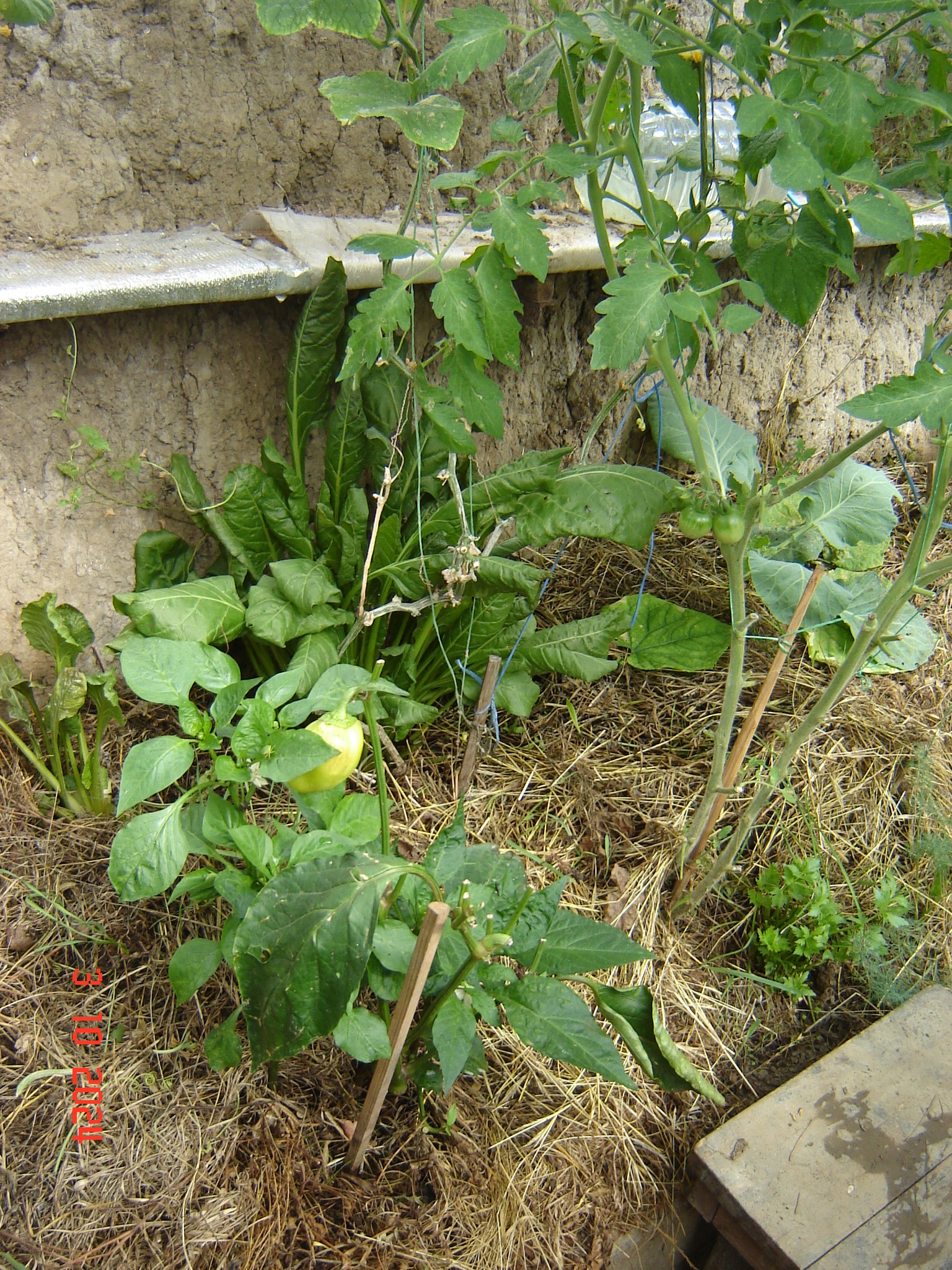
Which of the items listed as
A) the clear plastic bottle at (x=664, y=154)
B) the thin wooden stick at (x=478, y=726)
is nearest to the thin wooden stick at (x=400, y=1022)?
the thin wooden stick at (x=478, y=726)

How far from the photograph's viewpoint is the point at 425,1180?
4.72ft

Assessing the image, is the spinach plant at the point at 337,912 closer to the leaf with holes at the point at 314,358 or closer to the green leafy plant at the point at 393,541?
the green leafy plant at the point at 393,541

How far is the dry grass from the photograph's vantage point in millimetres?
1345

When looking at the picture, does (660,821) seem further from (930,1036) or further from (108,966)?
(108,966)

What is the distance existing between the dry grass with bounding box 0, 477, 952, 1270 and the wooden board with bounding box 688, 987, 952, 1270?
0.24 ft

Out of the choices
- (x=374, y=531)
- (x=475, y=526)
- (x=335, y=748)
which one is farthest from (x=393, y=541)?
(x=335, y=748)

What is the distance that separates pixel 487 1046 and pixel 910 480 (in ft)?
6.48

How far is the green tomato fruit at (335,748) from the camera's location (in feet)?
3.75

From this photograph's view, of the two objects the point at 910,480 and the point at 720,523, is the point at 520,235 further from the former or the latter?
the point at 910,480

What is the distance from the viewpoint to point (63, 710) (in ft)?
5.25

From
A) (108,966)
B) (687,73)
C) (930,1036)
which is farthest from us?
(930,1036)

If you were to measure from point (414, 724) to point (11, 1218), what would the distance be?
107 centimetres

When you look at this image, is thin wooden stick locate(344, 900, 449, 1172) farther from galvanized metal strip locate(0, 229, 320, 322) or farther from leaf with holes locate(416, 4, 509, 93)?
galvanized metal strip locate(0, 229, 320, 322)

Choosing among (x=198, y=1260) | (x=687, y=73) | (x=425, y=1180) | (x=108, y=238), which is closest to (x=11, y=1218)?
(x=198, y=1260)
